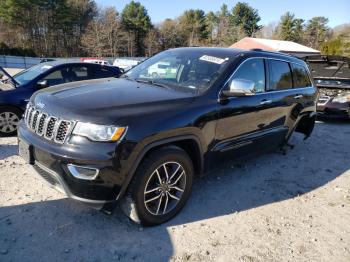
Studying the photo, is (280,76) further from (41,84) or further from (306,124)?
(41,84)

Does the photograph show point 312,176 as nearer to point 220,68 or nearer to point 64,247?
point 220,68

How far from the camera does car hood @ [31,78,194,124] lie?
291cm

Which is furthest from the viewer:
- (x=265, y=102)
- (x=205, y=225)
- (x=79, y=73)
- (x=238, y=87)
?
(x=79, y=73)

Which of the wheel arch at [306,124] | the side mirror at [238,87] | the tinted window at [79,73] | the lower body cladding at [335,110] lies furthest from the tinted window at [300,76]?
the tinted window at [79,73]

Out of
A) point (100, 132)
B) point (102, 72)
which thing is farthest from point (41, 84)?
point (100, 132)

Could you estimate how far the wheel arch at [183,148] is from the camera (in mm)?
2965

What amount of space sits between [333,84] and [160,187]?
325 inches

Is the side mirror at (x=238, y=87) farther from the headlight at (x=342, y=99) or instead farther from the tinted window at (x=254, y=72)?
the headlight at (x=342, y=99)

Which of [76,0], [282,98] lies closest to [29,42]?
[76,0]

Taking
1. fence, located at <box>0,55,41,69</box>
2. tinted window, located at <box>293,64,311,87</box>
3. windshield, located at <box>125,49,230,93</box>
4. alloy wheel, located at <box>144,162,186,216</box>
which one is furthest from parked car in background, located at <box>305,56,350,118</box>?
fence, located at <box>0,55,41,69</box>

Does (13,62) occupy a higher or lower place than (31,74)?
higher

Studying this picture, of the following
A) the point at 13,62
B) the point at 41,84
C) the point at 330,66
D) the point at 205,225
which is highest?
the point at 13,62

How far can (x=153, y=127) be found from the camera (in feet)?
9.95

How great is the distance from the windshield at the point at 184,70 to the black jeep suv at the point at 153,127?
0.04 feet
